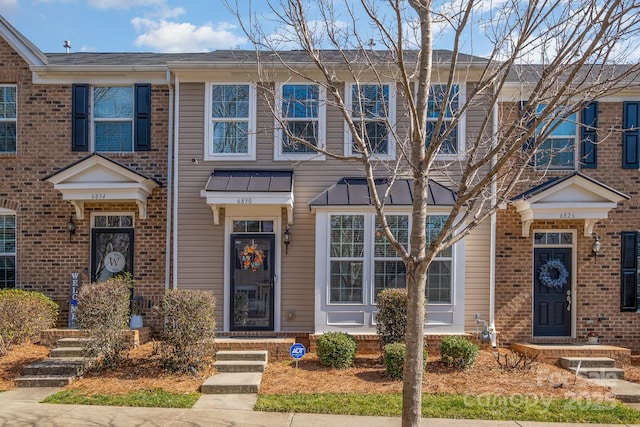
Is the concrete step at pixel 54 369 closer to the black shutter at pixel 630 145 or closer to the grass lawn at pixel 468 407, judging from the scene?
the grass lawn at pixel 468 407

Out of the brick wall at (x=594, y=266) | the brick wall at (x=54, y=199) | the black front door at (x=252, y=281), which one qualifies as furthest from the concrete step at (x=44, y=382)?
the brick wall at (x=594, y=266)

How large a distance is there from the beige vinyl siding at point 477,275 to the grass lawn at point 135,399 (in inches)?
218

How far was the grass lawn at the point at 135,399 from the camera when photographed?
246 inches

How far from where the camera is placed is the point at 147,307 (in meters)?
9.91

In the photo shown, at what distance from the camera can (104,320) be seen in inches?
299

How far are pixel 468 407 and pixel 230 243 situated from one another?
544cm

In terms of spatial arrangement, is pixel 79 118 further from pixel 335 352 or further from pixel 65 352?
pixel 335 352

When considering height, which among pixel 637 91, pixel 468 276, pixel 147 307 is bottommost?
pixel 147 307

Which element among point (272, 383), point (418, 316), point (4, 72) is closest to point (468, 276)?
point (272, 383)

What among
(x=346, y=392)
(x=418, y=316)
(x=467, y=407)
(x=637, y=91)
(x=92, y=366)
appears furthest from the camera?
(x=637, y=91)

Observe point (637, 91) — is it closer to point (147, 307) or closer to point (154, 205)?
point (154, 205)

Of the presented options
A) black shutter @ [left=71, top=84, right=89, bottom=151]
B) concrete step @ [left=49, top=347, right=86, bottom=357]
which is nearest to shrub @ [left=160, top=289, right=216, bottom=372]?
concrete step @ [left=49, top=347, right=86, bottom=357]

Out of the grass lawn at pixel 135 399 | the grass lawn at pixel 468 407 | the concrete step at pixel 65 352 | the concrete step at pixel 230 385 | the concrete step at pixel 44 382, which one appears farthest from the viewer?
the concrete step at pixel 65 352

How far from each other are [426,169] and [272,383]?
438cm
